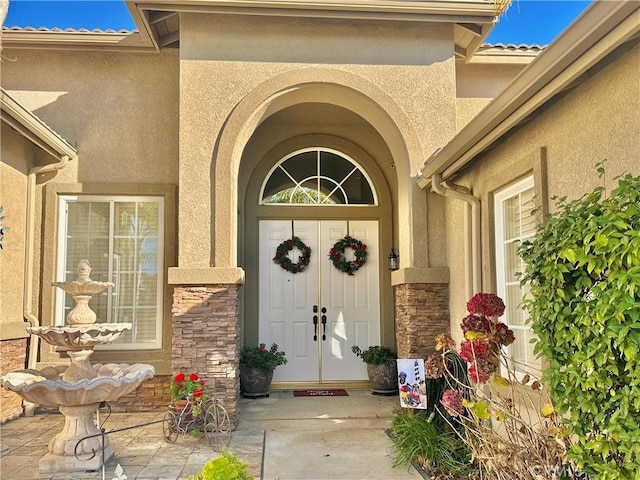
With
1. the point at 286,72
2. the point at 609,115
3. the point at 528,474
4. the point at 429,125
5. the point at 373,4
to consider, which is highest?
the point at 373,4

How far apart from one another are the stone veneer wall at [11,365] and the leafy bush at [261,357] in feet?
9.98

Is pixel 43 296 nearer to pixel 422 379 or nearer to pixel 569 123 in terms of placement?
pixel 422 379

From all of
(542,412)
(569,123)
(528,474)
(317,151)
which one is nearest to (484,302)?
(542,412)

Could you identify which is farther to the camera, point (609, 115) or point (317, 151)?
point (317, 151)

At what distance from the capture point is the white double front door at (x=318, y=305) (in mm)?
8477

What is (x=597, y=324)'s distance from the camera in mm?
2510

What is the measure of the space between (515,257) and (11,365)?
636 cm

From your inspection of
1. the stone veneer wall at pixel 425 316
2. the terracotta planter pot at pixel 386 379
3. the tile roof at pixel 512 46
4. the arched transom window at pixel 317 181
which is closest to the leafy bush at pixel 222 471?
the stone veneer wall at pixel 425 316

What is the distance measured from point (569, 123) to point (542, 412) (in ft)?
7.02

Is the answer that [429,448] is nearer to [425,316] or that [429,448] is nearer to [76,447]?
[425,316]

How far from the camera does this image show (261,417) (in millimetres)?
6617

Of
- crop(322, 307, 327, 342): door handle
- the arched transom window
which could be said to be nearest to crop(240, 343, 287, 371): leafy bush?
crop(322, 307, 327, 342): door handle

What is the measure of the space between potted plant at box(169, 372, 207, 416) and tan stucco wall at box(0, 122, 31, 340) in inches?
94.1

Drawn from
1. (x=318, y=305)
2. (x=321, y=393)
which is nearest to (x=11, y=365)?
(x=321, y=393)
